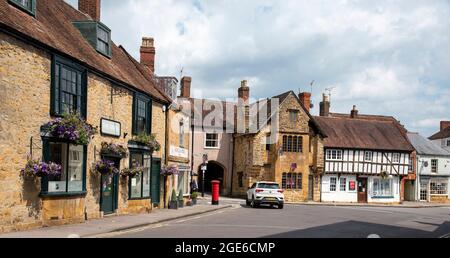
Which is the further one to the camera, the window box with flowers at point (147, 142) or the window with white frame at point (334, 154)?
the window with white frame at point (334, 154)

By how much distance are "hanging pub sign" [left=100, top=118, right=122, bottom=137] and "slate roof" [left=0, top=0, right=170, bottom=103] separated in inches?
70.5

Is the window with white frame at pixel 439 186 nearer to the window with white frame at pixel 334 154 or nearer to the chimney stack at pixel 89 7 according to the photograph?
the window with white frame at pixel 334 154

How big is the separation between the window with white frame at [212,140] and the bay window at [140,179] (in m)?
25.3

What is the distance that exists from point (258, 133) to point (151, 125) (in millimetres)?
21822

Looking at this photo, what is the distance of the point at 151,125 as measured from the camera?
25938 millimetres

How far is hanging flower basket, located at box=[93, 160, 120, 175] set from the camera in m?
20.1

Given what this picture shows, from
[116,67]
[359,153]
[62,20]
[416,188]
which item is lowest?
[416,188]

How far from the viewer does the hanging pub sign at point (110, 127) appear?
20859 millimetres

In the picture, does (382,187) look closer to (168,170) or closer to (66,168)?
(168,170)

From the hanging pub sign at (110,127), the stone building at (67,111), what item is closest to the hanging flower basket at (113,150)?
the stone building at (67,111)

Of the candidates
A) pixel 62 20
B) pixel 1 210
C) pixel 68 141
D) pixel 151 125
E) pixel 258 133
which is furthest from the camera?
pixel 258 133

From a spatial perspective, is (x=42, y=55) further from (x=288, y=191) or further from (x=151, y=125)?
(x=288, y=191)

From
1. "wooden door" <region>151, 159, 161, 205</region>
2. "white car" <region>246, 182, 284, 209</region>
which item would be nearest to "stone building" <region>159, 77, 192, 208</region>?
"wooden door" <region>151, 159, 161, 205</region>

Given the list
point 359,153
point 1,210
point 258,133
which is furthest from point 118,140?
point 359,153
